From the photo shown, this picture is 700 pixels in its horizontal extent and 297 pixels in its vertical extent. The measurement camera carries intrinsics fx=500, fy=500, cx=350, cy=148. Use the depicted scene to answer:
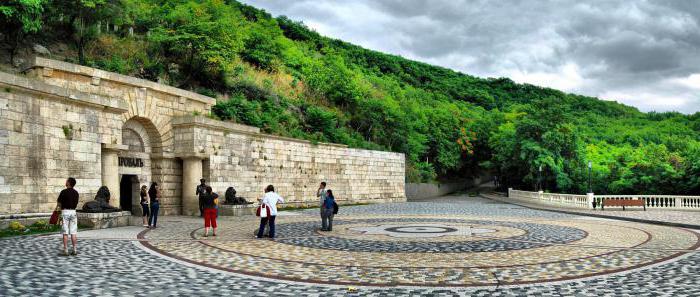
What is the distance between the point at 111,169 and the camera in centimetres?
1789

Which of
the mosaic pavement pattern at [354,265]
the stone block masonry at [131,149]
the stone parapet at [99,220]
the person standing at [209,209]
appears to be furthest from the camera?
the stone parapet at [99,220]

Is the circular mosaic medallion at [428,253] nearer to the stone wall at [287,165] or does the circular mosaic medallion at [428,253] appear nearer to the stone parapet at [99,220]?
the stone parapet at [99,220]

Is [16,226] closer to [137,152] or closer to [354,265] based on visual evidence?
[137,152]

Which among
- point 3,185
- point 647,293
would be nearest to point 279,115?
point 3,185

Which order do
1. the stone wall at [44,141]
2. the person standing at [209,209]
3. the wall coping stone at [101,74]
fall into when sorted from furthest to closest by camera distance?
the wall coping stone at [101,74] < the stone wall at [44,141] < the person standing at [209,209]

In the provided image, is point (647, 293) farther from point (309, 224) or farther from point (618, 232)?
point (309, 224)

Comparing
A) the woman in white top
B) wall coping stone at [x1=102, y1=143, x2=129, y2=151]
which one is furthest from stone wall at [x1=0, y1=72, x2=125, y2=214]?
the woman in white top

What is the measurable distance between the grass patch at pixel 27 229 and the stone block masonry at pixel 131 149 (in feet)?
2.22

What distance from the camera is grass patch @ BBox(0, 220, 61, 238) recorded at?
12934 millimetres

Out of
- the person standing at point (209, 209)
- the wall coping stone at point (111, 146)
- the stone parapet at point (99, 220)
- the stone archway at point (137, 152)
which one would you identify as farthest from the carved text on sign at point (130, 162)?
the person standing at point (209, 209)

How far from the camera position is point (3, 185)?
13773 millimetres

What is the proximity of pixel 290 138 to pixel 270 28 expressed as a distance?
3186 centimetres

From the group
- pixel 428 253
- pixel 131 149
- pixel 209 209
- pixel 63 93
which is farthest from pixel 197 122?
pixel 428 253

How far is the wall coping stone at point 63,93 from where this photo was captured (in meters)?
14.0
